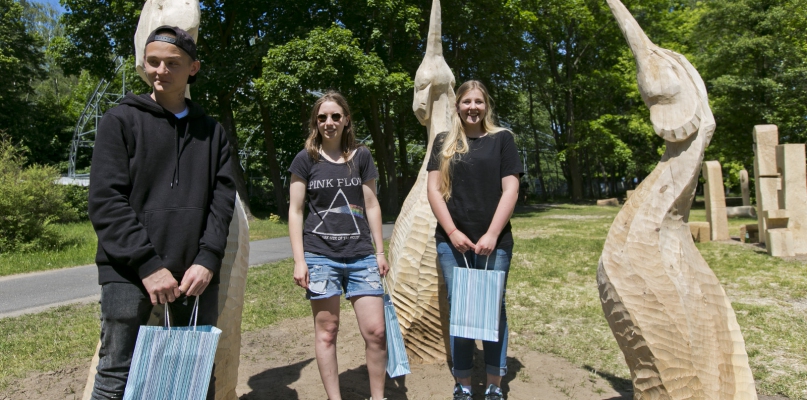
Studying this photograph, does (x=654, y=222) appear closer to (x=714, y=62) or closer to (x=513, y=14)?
(x=513, y=14)

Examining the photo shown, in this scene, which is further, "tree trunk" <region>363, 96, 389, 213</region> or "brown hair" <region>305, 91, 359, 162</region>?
"tree trunk" <region>363, 96, 389, 213</region>

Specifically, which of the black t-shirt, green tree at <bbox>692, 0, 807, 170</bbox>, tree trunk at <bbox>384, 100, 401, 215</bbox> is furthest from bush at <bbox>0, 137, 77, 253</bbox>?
green tree at <bbox>692, 0, 807, 170</bbox>

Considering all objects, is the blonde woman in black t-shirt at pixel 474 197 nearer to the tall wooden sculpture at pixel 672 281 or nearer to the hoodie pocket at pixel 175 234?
the tall wooden sculpture at pixel 672 281

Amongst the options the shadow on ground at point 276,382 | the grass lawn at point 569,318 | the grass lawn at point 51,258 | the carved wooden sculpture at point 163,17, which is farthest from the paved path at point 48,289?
the carved wooden sculpture at point 163,17

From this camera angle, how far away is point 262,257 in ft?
30.9

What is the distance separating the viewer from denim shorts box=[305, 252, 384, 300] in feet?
8.65

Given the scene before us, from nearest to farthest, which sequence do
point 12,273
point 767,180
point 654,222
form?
point 654,222, point 12,273, point 767,180

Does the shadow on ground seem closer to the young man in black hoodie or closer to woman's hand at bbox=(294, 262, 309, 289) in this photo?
woman's hand at bbox=(294, 262, 309, 289)

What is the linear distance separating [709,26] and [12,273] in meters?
21.8

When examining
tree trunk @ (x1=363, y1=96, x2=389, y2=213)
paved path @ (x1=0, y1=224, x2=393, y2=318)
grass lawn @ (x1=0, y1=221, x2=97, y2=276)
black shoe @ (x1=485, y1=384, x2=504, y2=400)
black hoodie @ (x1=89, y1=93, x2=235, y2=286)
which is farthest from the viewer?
tree trunk @ (x1=363, y1=96, x2=389, y2=213)

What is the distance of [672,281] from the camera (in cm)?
232

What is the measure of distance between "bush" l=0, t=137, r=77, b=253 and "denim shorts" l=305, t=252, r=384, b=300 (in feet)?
30.8

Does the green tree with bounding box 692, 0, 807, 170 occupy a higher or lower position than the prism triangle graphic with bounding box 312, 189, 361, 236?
higher

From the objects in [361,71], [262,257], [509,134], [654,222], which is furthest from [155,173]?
[361,71]
